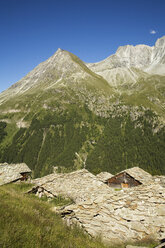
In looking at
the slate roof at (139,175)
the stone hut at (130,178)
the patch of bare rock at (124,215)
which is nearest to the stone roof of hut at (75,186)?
the patch of bare rock at (124,215)

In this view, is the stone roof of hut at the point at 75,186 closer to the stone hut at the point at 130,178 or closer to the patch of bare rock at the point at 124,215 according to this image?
the patch of bare rock at the point at 124,215

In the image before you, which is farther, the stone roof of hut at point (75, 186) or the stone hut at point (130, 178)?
the stone hut at point (130, 178)

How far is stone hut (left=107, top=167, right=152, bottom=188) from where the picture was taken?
1388 inches

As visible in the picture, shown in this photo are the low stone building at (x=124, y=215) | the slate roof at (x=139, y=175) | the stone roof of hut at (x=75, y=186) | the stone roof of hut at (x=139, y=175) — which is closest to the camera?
the low stone building at (x=124, y=215)

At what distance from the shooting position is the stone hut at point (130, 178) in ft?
116

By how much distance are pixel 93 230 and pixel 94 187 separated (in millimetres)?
6239

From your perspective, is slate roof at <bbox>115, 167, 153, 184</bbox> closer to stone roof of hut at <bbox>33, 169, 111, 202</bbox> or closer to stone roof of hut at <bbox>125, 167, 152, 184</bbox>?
stone roof of hut at <bbox>125, 167, 152, 184</bbox>

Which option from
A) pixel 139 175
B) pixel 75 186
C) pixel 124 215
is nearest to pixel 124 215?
pixel 124 215

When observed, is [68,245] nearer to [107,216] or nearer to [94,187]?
[107,216]

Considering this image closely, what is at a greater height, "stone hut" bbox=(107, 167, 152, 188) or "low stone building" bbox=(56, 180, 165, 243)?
"low stone building" bbox=(56, 180, 165, 243)

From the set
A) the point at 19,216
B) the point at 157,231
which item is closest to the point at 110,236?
the point at 157,231

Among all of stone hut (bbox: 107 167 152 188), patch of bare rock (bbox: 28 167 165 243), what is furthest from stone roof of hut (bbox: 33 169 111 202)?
stone hut (bbox: 107 167 152 188)

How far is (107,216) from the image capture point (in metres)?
8.56

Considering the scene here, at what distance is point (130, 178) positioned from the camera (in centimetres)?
3812
